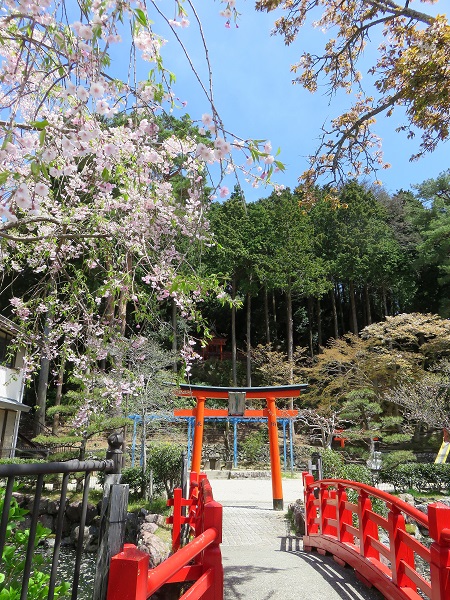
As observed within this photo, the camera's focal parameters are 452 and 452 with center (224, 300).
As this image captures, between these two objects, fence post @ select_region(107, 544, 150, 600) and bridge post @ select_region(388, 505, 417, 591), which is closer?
fence post @ select_region(107, 544, 150, 600)

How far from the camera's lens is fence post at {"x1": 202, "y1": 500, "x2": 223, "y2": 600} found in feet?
6.93

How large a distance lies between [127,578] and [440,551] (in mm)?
1894

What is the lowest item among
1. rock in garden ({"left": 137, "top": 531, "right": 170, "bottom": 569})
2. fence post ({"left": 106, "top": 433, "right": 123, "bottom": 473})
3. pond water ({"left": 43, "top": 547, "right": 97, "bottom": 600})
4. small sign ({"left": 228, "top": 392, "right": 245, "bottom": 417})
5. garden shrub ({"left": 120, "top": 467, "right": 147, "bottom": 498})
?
pond water ({"left": 43, "top": 547, "right": 97, "bottom": 600})

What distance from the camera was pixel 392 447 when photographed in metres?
20.3

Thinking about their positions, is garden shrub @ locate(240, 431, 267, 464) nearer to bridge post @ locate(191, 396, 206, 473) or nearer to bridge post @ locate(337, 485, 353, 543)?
bridge post @ locate(191, 396, 206, 473)

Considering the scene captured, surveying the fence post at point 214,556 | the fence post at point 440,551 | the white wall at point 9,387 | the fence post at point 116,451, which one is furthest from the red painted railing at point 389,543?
the white wall at point 9,387

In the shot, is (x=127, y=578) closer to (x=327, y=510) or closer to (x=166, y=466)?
(x=327, y=510)

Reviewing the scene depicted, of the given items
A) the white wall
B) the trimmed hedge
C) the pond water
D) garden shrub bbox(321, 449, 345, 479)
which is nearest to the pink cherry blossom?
the pond water

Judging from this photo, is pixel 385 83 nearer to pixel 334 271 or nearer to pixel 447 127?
pixel 447 127

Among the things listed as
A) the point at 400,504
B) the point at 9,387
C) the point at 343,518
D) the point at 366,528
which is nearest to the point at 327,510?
the point at 343,518

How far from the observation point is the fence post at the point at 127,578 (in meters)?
1.25

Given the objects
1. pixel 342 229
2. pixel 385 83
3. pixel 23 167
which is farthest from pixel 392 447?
pixel 23 167

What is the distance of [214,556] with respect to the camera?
2.20m

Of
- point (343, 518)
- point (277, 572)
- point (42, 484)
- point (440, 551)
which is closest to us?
point (42, 484)
